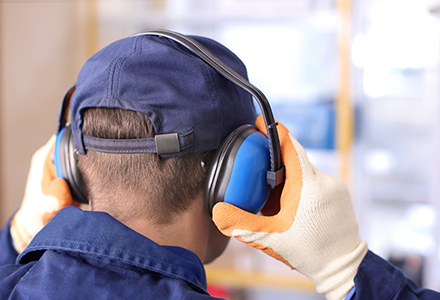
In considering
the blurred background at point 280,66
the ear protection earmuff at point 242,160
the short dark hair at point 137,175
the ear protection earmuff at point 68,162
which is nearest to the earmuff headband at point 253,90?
the ear protection earmuff at point 242,160

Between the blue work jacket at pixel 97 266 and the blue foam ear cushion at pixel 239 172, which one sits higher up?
the blue foam ear cushion at pixel 239 172

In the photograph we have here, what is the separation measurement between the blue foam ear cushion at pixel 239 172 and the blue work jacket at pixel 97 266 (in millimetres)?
119

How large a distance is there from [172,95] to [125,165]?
0.15 m

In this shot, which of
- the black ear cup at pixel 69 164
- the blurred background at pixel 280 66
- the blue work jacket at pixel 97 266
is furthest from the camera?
the blurred background at pixel 280 66

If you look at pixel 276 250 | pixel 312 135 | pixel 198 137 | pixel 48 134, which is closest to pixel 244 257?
pixel 312 135

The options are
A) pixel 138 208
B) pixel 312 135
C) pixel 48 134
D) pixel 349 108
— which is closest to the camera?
pixel 138 208

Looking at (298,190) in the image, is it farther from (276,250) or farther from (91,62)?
(91,62)

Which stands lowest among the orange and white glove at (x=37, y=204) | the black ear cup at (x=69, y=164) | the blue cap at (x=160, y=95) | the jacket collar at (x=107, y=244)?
the orange and white glove at (x=37, y=204)

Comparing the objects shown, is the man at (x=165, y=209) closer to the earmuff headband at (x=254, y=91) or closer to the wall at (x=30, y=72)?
the earmuff headband at (x=254, y=91)

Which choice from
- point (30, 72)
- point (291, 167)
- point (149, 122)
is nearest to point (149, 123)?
point (149, 122)

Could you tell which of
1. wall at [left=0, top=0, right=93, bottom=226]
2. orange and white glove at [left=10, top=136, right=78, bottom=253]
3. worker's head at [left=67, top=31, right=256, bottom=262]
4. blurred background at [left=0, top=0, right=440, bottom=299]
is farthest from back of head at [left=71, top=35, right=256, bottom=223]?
wall at [left=0, top=0, right=93, bottom=226]

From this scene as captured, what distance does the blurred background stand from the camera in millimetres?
1891

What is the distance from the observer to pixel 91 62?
0.74 metres

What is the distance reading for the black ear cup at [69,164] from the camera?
0.81 m
